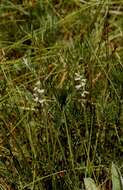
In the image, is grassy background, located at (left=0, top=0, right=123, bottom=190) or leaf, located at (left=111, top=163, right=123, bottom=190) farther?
grassy background, located at (left=0, top=0, right=123, bottom=190)

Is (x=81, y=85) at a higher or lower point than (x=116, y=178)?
higher

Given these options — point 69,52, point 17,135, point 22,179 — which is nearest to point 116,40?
point 69,52

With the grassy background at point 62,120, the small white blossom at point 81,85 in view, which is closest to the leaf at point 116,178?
the grassy background at point 62,120

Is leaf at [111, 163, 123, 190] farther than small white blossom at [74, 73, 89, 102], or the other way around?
small white blossom at [74, 73, 89, 102]

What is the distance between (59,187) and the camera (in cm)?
139

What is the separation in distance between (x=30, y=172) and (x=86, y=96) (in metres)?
0.30

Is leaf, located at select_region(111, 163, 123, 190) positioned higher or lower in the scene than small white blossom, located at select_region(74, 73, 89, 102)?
lower

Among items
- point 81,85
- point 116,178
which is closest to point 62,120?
point 81,85

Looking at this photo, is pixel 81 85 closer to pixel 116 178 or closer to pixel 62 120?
pixel 62 120

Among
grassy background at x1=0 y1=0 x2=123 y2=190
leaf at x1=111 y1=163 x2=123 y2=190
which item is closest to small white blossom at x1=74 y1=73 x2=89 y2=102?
grassy background at x1=0 y1=0 x2=123 y2=190

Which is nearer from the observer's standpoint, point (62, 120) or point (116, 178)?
point (116, 178)

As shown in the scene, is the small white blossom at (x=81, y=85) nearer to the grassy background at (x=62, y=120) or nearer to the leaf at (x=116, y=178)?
the grassy background at (x=62, y=120)

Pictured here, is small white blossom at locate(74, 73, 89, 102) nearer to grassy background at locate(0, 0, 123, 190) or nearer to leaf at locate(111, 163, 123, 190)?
grassy background at locate(0, 0, 123, 190)

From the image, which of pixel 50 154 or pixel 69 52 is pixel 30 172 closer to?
pixel 50 154
